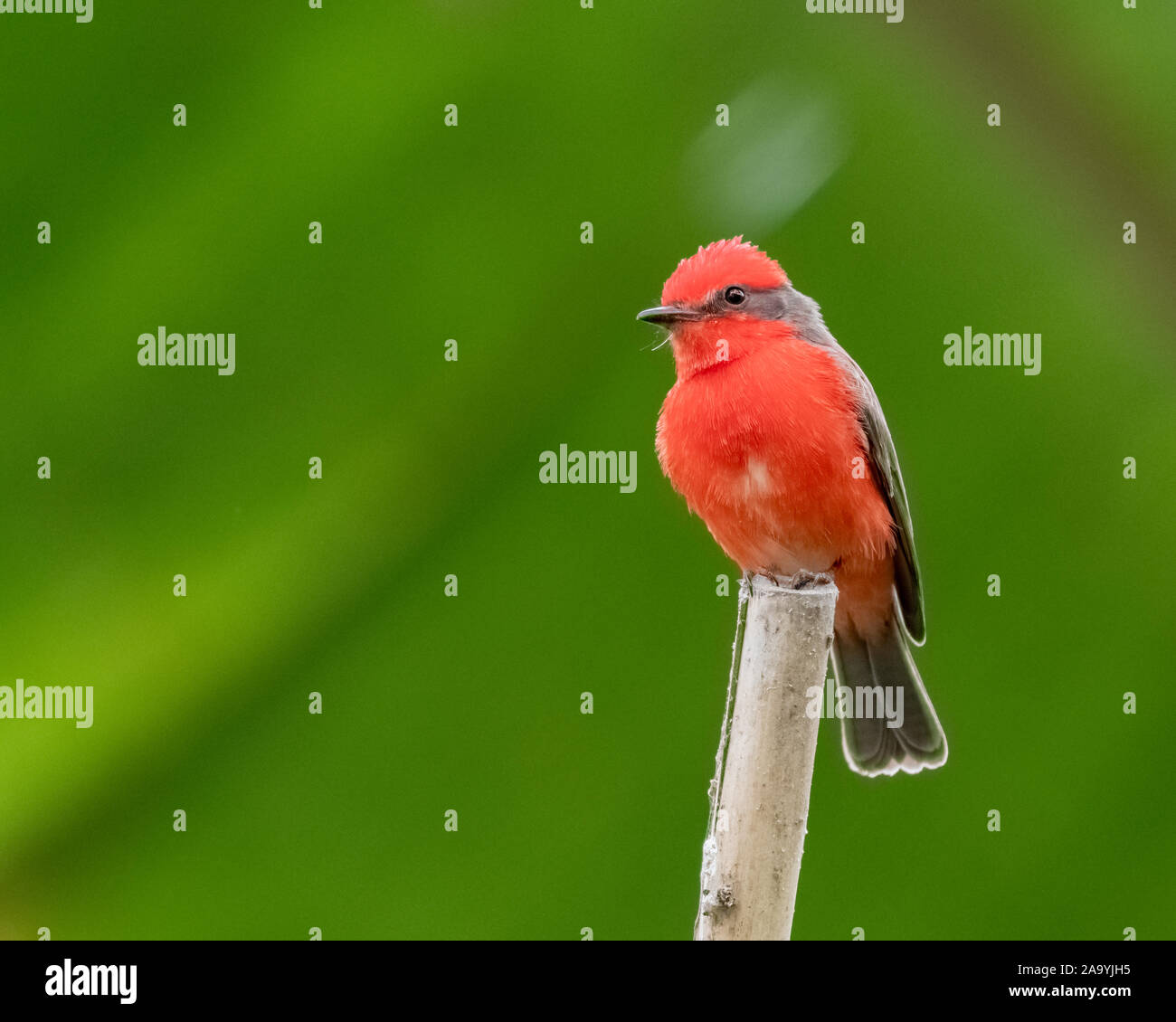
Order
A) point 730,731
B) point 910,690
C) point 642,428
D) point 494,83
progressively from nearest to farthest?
point 730,731 < point 494,83 < point 642,428 < point 910,690

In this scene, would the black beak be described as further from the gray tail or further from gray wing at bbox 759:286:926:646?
the gray tail

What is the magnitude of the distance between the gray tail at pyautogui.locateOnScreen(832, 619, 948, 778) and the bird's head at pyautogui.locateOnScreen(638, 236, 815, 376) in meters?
1.20

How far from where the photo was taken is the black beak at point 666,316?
13.8 feet

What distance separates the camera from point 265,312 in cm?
395

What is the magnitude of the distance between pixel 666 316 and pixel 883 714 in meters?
1.60

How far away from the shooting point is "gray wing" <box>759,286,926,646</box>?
4.45 metres

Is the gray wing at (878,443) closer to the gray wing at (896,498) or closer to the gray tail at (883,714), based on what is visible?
the gray wing at (896,498)

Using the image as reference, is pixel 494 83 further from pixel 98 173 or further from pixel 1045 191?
pixel 1045 191

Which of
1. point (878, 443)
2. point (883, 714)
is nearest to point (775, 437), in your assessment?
point (878, 443)

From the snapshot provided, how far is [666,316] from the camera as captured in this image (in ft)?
13.9

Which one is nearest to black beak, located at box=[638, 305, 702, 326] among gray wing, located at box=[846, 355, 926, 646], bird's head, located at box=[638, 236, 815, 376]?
bird's head, located at box=[638, 236, 815, 376]

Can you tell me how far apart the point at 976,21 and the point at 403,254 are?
188cm

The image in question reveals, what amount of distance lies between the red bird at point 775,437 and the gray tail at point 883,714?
2 cm

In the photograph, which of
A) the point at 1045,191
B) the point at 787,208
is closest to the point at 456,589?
the point at 787,208
